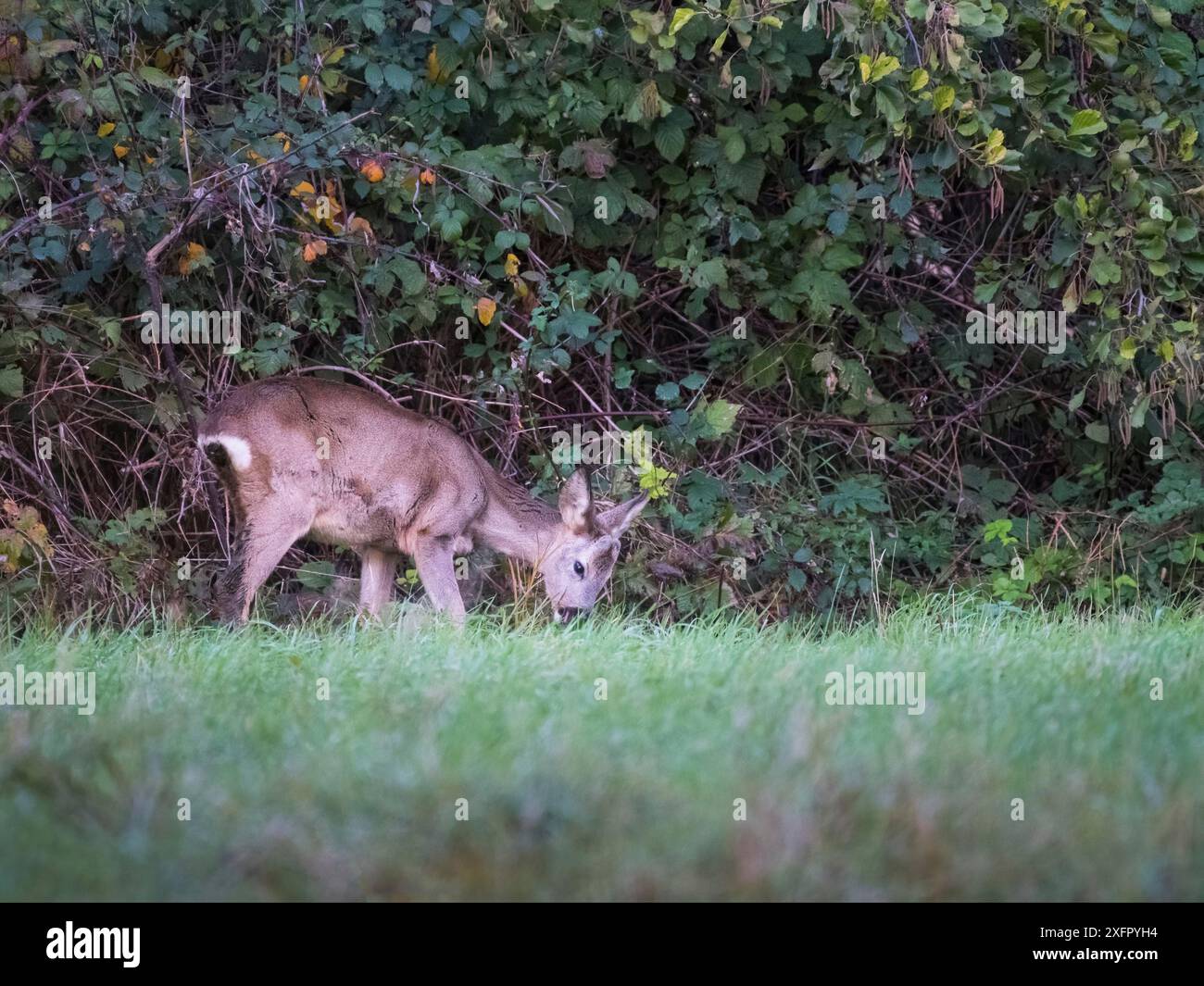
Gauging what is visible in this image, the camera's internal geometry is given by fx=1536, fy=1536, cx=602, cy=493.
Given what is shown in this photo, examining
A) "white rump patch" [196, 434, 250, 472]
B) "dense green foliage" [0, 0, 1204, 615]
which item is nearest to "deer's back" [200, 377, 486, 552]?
"white rump patch" [196, 434, 250, 472]

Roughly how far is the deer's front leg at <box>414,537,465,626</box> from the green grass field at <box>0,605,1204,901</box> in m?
2.36

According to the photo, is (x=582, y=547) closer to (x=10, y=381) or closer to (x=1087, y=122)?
(x=10, y=381)

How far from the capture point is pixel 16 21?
25.2 feet

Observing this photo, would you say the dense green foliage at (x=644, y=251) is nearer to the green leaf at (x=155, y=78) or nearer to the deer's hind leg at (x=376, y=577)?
the green leaf at (x=155, y=78)

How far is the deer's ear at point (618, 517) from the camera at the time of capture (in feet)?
27.3

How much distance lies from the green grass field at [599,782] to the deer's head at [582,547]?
108 inches

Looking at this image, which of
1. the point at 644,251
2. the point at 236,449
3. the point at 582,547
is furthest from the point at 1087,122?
the point at 236,449

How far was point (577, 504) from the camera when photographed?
828 cm

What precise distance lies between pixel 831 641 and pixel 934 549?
8.11 feet

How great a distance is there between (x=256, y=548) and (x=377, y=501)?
0.67 m

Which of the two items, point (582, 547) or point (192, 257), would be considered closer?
point (192, 257)

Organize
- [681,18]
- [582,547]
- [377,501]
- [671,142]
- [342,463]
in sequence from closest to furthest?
[681,18]
[342,463]
[377,501]
[582,547]
[671,142]

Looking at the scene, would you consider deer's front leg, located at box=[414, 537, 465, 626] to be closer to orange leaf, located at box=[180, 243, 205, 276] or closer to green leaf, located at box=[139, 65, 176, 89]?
orange leaf, located at box=[180, 243, 205, 276]
